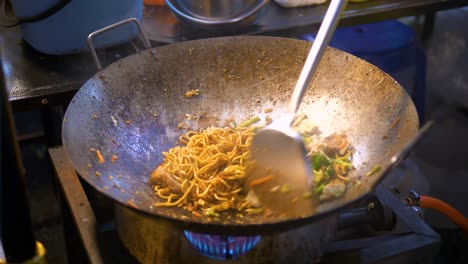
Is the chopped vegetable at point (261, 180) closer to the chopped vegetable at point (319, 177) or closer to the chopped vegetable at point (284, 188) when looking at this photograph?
the chopped vegetable at point (284, 188)

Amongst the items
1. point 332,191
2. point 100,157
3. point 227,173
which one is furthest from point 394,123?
point 100,157

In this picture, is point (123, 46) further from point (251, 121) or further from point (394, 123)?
point (394, 123)

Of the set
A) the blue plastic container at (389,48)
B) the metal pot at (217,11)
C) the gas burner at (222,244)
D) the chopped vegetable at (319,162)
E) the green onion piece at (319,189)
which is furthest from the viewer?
the blue plastic container at (389,48)

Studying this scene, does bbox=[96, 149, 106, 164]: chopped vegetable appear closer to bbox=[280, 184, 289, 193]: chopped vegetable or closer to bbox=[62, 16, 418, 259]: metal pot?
bbox=[62, 16, 418, 259]: metal pot

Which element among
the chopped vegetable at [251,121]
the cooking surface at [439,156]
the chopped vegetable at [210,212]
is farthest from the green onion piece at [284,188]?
the cooking surface at [439,156]

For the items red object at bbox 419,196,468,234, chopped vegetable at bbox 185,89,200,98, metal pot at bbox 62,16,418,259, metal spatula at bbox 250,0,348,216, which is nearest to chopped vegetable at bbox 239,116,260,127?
metal pot at bbox 62,16,418,259

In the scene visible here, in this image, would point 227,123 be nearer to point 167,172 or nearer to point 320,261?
point 167,172
